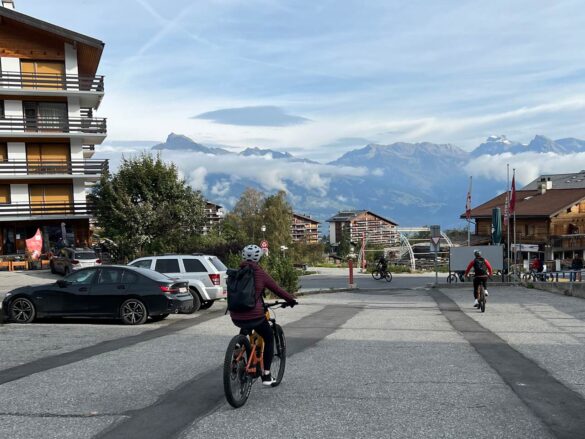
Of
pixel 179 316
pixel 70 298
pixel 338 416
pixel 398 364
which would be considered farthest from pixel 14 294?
pixel 338 416

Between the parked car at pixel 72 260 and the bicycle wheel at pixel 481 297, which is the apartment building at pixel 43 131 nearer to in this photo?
the parked car at pixel 72 260

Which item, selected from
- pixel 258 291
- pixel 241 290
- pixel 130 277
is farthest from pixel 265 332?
pixel 130 277

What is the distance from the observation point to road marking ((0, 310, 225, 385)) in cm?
872

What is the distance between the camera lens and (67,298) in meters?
14.4

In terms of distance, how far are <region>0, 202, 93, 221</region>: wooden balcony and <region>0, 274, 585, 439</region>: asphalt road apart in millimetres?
28532

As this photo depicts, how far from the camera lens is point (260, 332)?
23.1ft

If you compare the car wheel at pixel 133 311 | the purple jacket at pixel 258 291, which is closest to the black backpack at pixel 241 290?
the purple jacket at pixel 258 291

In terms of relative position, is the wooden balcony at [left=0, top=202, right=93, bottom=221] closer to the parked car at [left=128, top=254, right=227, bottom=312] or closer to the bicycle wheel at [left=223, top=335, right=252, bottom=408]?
the parked car at [left=128, top=254, right=227, bottom=312]

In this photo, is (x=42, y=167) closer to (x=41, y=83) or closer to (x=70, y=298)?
(x=41, y=83)

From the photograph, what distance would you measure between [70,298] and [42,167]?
29.4m

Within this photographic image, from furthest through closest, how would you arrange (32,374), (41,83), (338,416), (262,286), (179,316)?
(41,83) → (179,316) → (32,374) → (262,286) → (338,416)

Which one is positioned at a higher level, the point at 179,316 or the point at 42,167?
the point at 42,167

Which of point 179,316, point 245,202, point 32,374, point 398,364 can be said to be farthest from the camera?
point 245,202

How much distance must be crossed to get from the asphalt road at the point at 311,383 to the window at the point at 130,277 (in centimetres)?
105
